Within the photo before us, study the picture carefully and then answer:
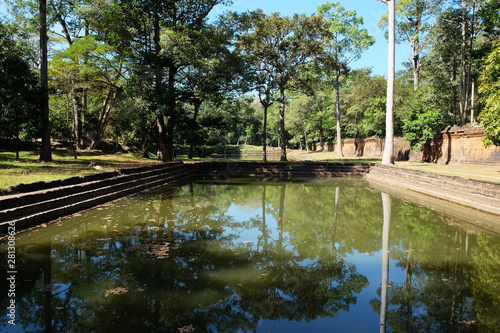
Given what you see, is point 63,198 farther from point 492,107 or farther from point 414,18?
point 414,18

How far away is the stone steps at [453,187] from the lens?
7.80m

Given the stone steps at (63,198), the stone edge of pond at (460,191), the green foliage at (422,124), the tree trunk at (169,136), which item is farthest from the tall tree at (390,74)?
the stone steps at (63,198)

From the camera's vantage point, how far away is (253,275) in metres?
3.96

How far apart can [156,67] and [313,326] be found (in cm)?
1773

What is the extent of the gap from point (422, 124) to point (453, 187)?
11.3 m

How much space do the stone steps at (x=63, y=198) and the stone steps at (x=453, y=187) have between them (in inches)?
403

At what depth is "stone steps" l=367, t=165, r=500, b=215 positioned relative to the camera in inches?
307

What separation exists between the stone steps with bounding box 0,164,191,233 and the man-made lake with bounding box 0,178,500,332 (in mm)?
364

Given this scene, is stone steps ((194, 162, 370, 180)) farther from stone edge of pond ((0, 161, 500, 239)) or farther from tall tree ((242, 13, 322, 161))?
tall tree ((242, 13, 322, 161))

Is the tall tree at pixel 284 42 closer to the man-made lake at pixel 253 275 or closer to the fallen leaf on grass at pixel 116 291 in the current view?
the man-made lake at pixel 253 275

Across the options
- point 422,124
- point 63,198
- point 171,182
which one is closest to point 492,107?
point 422,124

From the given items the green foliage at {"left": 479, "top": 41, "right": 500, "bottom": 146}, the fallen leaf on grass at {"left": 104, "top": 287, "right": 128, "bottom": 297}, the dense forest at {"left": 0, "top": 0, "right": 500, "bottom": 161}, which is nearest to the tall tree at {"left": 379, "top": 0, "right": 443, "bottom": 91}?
the dense forest at {"left": 0, "top": 0, "right": 500, "bottom": 161}

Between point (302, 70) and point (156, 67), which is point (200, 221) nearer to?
point (156, 67)

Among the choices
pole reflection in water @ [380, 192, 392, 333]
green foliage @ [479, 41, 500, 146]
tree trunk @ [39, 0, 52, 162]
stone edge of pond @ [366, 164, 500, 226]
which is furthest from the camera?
tree trunk @ [39, 0, 52, 162]
